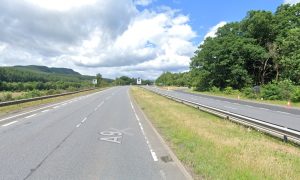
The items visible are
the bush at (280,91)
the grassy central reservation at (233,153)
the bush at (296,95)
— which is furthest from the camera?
the bush at (280,91)

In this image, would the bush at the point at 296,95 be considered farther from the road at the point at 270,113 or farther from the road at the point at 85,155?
the road at the point at 85,155

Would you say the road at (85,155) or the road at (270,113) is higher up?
the road at (85,155)

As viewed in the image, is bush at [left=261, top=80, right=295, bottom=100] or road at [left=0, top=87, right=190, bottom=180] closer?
road at [left=0, top=87, right=190, bottom=180]

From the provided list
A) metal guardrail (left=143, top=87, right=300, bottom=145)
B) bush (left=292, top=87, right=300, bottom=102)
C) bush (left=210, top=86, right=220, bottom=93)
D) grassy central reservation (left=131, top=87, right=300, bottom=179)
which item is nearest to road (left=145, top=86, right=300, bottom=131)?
metal guardrail (left=143, top=87, right=300, bottom=145)

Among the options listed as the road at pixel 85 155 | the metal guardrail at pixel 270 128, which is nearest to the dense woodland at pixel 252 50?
the metal guardrail at pixel 270 128

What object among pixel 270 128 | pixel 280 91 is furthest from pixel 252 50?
pixel 270 128

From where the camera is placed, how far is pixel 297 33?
4916 centimetres

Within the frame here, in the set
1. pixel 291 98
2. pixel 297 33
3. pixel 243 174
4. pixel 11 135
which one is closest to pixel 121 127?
pixel 11 135

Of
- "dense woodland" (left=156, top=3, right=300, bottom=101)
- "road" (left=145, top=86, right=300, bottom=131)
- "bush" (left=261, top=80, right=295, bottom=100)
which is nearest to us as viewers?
"road" (left=145, top=86, right=300, bottom=131)

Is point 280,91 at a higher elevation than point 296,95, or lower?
higher

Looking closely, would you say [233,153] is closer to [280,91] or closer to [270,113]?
[270,113]

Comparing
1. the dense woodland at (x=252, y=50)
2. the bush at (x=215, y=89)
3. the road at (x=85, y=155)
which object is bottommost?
the bush at (x=215, y=89)

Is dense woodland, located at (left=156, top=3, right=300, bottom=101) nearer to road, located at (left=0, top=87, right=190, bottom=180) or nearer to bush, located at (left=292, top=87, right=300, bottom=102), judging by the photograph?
bush, located at (left=292, top=87, right=300, bottom=102)

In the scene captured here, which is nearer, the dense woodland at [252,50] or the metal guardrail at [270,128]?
the metal guardrail at [270,128]
